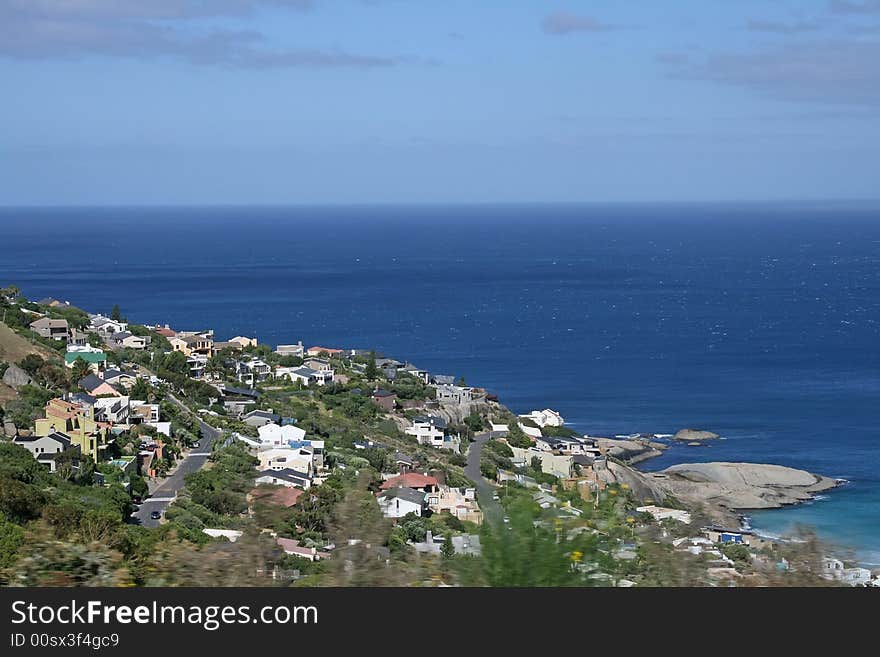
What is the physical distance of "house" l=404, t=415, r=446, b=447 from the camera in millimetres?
22828

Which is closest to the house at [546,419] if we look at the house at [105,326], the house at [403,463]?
the house at [403,463]

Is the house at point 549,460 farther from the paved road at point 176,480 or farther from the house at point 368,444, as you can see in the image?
the paved road at point 176,480

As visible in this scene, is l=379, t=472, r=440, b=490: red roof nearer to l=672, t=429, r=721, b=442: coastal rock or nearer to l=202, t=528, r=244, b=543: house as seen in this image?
l=202, t=528, r=244, b=543: house

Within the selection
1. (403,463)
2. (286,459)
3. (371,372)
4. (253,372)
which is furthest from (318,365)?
(286,459)

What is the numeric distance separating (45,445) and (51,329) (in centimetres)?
1258

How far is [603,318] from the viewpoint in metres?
53.8

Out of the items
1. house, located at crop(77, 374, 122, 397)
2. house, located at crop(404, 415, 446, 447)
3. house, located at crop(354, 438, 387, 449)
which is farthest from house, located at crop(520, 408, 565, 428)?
house, located at crop(77, 374, 122, 397)

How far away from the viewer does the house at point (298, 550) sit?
3.45 meters

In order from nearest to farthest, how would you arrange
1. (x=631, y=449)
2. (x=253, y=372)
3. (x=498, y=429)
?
1. (x=498, y=429)
2. (x=631, y=449)
3. (x=253, y=372)

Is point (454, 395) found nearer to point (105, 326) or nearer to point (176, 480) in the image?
point (105, 326)

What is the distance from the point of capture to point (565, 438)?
25.5m
